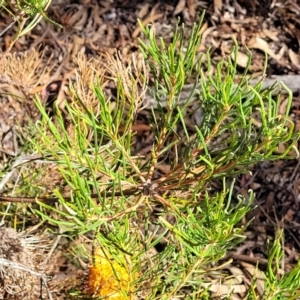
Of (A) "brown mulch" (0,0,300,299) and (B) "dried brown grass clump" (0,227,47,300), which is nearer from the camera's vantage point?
(B) "dried brown grass clump" (0,227,47,300)

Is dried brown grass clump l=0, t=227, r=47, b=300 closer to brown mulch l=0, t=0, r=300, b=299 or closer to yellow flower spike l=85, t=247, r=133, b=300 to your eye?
yellow flower spike l=85, t=247, r=133, b=300

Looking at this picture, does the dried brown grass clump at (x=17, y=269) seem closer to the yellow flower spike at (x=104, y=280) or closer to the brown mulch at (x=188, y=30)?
the yellow flower spike at (x=104, y=280)

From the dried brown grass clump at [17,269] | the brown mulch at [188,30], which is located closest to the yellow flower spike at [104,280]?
the dried brown grass clump at [17,269]

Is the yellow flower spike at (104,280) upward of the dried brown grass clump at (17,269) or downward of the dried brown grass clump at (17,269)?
upward

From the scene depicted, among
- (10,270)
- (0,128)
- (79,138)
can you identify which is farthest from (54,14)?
(79,138)

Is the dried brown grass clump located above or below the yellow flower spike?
below

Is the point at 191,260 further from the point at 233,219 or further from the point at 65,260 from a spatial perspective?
the point at 65,260

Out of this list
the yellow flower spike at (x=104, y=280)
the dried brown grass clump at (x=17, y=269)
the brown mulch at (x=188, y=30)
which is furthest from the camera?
the brown mulch at (x=188, y=30)

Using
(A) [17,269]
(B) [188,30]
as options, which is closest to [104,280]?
(A) [17,269]

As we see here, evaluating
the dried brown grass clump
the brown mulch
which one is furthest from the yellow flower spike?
the brown mulch
